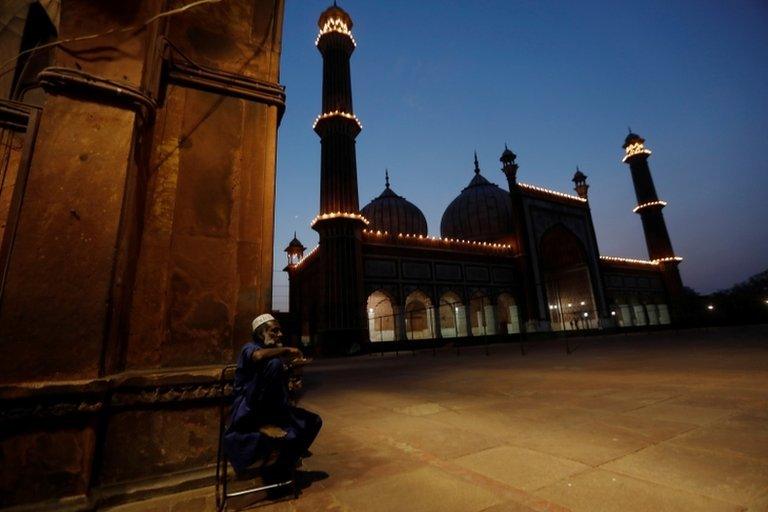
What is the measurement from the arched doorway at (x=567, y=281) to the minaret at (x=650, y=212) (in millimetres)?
8513

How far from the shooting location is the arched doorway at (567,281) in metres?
27.6

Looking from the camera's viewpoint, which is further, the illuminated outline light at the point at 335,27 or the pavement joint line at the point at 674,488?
the illuminated outline light at the point at 335,27

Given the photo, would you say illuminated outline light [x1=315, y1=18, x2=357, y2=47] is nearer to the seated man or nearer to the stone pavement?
the stone pavement

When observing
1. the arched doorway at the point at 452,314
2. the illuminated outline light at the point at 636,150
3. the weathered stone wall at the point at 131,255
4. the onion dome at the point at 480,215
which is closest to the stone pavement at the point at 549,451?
the weathered stone wall at the point at 131,255

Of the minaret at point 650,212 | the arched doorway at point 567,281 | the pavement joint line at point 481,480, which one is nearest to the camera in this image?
the pavement joint line at point 481,480

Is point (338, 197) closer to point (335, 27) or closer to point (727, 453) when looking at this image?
point (335, 27)

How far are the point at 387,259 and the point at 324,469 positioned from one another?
60.2ft

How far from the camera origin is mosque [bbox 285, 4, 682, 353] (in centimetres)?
1872

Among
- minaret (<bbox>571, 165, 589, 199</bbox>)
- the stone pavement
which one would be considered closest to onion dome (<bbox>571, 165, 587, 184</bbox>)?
minaret (<bbox>571, 165, 589, 199</bbox>)

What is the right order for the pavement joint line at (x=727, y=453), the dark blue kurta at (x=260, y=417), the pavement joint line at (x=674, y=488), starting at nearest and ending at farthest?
1. the pavement joint line at (x=674, y=488)
2. the dark blue kurta at (x=260, y=417)
3. the pavement joint line at (x=727, y=453)

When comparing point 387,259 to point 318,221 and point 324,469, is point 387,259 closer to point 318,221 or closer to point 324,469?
point 318,221

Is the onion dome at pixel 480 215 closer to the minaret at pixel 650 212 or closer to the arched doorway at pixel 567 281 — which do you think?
the arched doorway at pixel 567 281

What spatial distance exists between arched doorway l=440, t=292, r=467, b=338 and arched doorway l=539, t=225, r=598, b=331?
742 cm

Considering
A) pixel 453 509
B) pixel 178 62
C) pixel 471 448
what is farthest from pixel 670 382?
pixel 178 62
